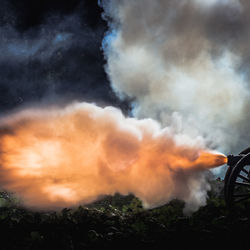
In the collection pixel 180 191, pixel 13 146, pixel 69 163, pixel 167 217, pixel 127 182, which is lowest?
pixel 167 217

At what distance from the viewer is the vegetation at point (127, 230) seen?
192 inches

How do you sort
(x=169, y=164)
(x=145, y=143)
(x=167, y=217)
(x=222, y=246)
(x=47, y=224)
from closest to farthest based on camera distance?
1. (x=222, y=246)
2. (x=47, y=224)
3. (x=167, y=217)
4. (x=169, y=164)
5. (x=145, y=143)

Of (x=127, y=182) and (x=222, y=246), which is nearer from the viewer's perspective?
(x=222, y=246)

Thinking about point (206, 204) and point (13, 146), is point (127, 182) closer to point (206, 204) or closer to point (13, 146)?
point (206, 204)

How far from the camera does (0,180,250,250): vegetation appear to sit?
4879 mm

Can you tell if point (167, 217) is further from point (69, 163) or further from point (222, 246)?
point (69, 163)

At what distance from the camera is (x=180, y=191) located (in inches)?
304

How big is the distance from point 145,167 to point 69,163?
10.2 ft

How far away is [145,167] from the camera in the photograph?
8.90 meters

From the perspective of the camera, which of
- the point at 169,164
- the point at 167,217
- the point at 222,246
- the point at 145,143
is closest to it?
the point at 222,246

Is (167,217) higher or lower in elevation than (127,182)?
lower

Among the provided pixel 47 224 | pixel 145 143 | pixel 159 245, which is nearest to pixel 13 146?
pixel 47 224

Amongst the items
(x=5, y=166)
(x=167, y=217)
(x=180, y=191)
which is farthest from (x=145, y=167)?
(x=5, y=166)

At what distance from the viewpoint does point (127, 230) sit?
17.9ft
